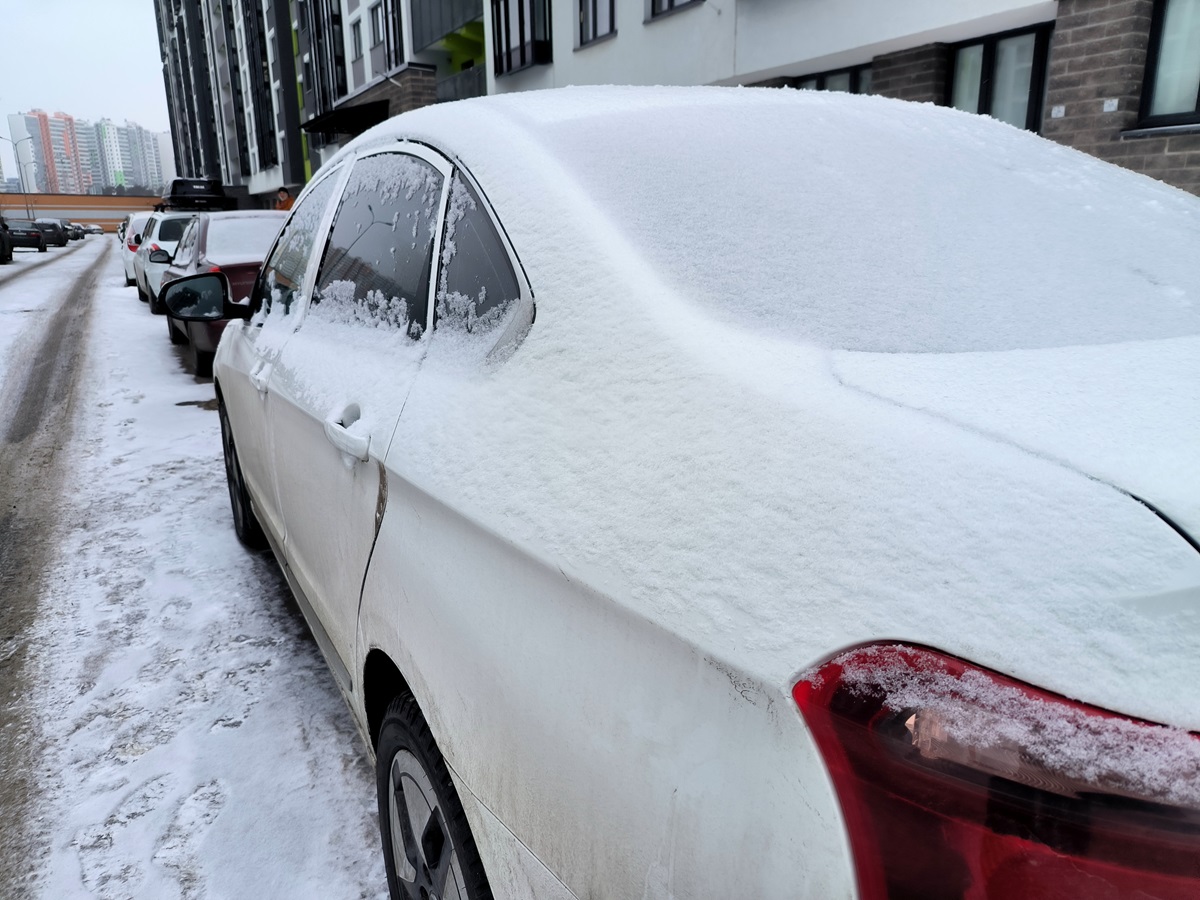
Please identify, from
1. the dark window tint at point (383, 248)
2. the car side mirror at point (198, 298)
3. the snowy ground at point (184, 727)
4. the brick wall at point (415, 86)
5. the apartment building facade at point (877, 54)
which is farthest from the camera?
the brick wall at point (415, 86)

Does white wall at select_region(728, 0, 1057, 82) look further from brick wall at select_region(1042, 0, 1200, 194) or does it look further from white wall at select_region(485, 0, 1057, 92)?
brick wall at select_region(1042, 0, 1200, 194)

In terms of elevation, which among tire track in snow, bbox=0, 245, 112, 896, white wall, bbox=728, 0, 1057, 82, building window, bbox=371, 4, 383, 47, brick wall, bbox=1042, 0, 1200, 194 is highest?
building window, bbox=371, 4, 383, 47

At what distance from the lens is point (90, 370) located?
359 inches

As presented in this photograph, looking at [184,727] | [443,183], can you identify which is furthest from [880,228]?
[184,727]

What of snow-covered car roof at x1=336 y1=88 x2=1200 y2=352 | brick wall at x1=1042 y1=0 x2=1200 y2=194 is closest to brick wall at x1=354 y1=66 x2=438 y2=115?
brick wall at x1=1042 y1=0 x2=1200 y2=194

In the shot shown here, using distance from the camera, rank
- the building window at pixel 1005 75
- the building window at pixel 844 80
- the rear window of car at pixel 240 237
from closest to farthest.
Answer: the rear window of car at pixel 240 237
the building window at pixel 1005 75
the building window at pixel 844 80

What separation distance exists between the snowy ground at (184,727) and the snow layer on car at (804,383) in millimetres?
1386

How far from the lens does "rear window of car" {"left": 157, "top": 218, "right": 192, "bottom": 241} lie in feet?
47.8

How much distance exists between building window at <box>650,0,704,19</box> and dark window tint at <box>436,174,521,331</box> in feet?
36.4

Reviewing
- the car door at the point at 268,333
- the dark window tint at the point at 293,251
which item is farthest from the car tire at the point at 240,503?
the dark window tint at the point at 293,251

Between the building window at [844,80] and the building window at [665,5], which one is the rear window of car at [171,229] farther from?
the building window at [844,80]

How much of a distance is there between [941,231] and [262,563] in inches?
140

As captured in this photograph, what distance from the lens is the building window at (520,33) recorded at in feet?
50.8

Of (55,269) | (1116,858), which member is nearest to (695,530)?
(1116,858)
